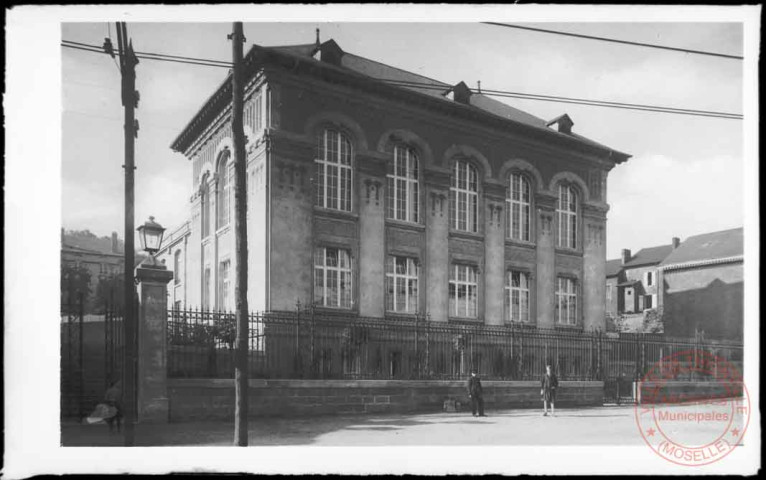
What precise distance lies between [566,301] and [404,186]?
27.2ft

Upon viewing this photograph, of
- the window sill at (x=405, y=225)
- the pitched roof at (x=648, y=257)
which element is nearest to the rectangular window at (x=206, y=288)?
the window sill at (x=405, y=225)

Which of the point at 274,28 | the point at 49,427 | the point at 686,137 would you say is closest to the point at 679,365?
the point at 686,137

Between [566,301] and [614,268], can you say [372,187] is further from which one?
[614,268]

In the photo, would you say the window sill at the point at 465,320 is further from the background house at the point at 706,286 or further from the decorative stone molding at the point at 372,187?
the background house at the point at 706,286

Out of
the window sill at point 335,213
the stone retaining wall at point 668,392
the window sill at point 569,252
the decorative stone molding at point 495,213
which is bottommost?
the stone retaining wall at point 668,392

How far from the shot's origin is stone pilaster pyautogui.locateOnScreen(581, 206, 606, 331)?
26.8 m

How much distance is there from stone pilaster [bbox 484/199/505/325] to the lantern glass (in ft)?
46.7

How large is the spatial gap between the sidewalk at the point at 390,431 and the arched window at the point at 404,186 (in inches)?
290

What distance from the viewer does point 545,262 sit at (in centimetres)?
2602

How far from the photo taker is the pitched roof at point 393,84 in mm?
16219

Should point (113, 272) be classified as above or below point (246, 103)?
below

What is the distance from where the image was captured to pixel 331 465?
10.7m

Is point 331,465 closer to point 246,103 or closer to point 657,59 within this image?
point 657,59

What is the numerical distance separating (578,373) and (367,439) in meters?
10.7
